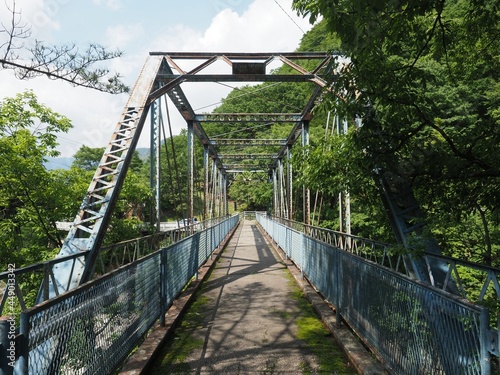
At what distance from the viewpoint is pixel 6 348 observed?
174cm

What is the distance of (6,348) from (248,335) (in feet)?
11.0

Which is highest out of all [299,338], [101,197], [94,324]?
[101,197]

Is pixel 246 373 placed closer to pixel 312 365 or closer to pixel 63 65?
pixel 312 365

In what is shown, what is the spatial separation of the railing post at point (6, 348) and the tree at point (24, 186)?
28.1 feet

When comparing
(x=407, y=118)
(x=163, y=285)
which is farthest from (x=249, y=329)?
(x=407, y=118)

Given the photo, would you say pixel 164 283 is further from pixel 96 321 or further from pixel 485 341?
pixel 485 341

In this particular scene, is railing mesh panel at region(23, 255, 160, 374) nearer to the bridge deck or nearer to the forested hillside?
the bridge deck

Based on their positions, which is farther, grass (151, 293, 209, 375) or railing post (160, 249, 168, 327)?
railing post (160, 249, 168, 327)

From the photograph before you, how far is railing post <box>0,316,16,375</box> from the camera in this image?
1.71m

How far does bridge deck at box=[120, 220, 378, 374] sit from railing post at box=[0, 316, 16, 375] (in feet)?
7.01

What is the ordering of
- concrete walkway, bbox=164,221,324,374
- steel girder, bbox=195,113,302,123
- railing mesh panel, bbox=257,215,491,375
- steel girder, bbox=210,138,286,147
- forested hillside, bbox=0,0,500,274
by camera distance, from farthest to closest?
1. steel girder, bbox=210,138,286,147
2. steel girder, bbox=195,113,302,123
3. concrete walkway, bbox=164,221,324,374
4. forested hillside, bbox=0,0,500,274
5. railing mesh panel, bbox=257,215,491,375

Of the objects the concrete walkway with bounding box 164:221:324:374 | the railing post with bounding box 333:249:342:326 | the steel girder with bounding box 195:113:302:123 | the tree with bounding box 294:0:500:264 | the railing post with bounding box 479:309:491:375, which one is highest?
the steel girder with bounding box 195:113:302:123

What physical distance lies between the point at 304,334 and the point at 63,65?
407 cm

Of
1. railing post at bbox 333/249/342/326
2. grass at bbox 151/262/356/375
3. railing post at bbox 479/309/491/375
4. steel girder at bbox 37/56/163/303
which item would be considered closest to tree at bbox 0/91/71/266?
steel girder at bbox 37/56/163/303
